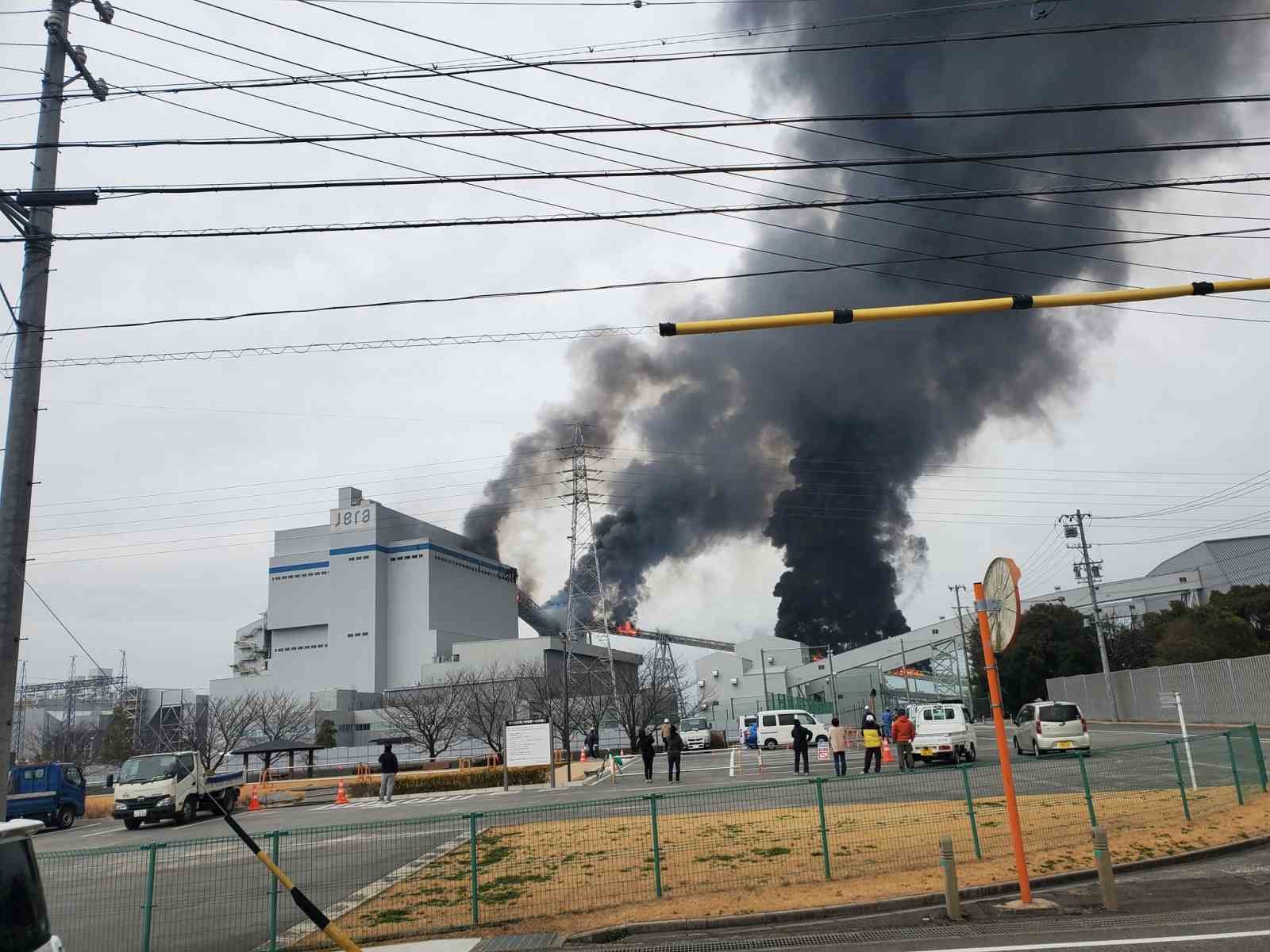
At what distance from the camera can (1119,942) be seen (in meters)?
8.48

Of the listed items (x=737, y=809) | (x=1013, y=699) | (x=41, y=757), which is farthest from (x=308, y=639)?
(x=737, y=809)

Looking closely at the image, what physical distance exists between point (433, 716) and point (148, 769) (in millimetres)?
36592

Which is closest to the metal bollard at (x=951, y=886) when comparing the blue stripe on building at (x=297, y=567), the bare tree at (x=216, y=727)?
the bare tree at (x=216, y=727)

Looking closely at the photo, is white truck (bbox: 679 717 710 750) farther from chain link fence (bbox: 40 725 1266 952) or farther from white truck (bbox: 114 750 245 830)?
chain link fence (bbox: 40 725 1266 952)

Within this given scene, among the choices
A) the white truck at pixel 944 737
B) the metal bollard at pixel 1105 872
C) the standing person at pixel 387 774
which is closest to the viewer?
the metal bollard at pixel 1105 872

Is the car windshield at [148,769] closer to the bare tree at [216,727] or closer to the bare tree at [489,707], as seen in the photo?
the bare tree at [489,707]

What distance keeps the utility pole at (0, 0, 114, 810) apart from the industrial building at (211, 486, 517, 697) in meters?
80.2

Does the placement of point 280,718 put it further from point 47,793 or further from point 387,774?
point 387,774

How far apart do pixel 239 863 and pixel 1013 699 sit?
6185cm

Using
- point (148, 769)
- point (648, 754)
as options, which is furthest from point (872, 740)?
point (148, 769)

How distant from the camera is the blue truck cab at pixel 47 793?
99.7 ft

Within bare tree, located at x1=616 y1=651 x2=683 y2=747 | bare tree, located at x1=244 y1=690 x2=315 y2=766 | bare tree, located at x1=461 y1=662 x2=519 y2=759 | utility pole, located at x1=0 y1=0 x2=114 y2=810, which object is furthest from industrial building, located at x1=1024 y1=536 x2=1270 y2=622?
utility pole, located at x1=0 y1=0 x2=114 y2=810

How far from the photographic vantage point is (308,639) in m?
97.1

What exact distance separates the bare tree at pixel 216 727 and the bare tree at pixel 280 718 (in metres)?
0.50
